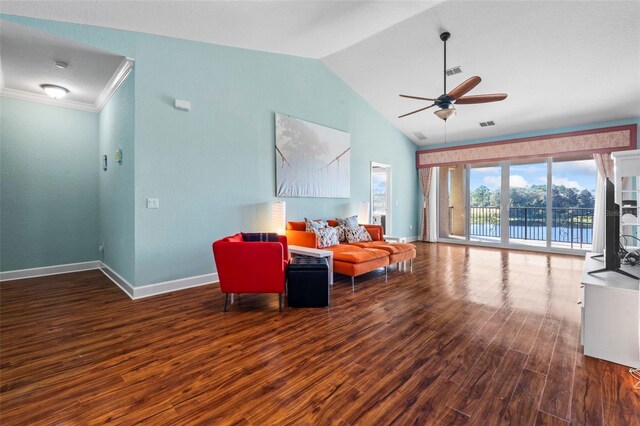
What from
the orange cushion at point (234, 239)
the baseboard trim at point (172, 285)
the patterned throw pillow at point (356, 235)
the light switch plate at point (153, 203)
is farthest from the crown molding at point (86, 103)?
the patterned throw pillow at point (356, 235)

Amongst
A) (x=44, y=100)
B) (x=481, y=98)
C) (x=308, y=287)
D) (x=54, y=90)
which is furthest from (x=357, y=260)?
(x=44, y=100)

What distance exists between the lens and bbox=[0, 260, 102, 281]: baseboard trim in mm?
4211

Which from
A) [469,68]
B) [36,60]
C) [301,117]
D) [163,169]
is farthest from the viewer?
[301,117]

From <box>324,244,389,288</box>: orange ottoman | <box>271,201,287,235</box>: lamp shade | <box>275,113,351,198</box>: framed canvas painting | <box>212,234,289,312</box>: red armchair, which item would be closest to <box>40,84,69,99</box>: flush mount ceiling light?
<box>275,113,351,198</box>: framed canvas painting

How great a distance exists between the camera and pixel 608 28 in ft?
12.2

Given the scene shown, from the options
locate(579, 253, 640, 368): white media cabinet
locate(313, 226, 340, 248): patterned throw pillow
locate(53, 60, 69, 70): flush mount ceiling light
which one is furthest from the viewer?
locate(313, 226, 340, 248): patterned throw pillow

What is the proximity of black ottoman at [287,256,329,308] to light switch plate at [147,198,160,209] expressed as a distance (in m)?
1.95

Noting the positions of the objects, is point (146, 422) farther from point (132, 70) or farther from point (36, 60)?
point (36, 60)

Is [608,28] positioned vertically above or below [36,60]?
above

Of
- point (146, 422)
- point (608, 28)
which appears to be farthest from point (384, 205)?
point (146, 422)

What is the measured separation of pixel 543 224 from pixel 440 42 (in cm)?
537

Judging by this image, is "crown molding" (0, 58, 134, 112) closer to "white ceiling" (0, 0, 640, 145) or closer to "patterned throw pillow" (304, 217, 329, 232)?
"white ceiling" (0, 0, 640, 145)

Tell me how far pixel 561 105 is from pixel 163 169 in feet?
24.4

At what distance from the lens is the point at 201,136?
3934 mm
